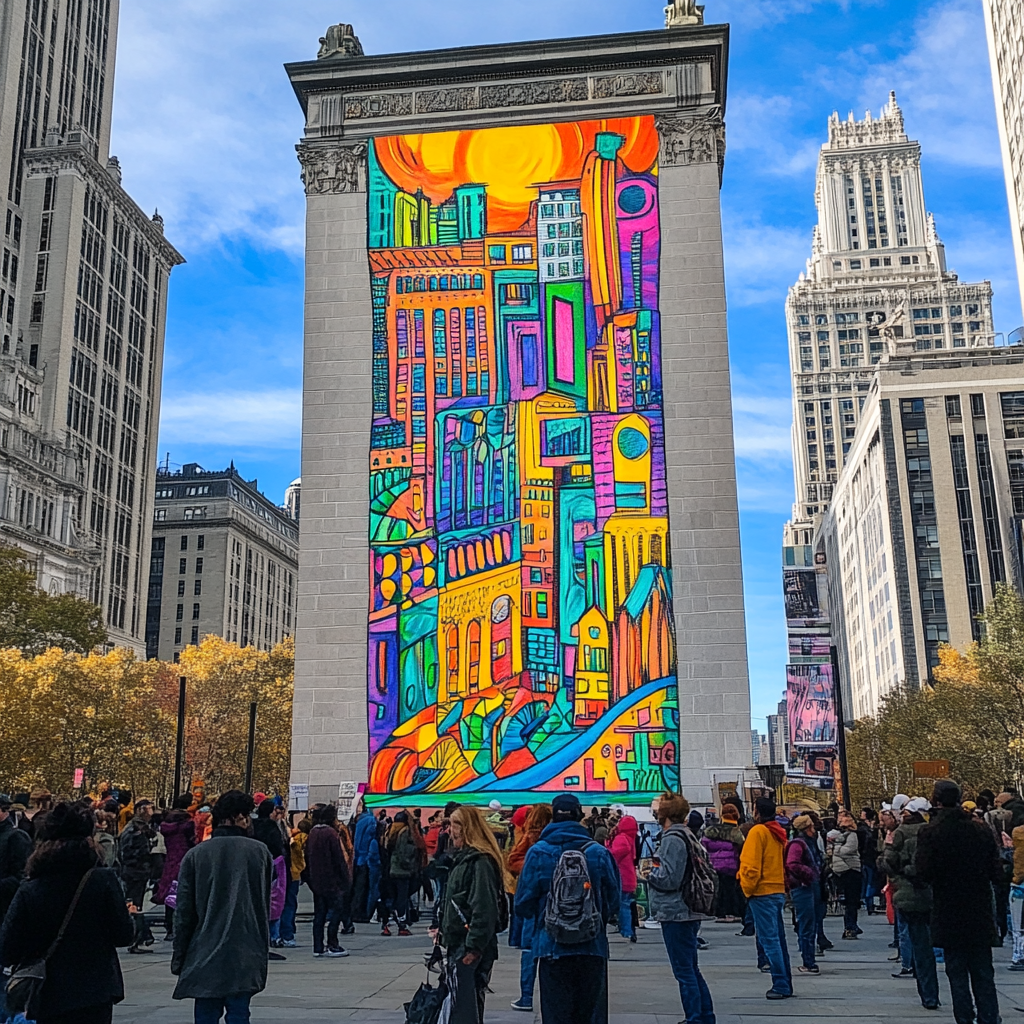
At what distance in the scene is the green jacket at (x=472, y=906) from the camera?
852cm

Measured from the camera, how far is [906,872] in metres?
12.4

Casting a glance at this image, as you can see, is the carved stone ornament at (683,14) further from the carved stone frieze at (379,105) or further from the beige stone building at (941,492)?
the beige stone building at (941,492)

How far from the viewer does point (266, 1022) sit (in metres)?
11.1

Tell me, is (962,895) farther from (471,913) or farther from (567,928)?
(471,913)

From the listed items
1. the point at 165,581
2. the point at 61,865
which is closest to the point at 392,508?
the point at 61,865

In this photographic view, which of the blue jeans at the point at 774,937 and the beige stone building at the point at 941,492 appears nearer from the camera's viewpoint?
the blue jeans at the point at 774,937

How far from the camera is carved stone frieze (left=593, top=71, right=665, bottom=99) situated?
38.3 meters

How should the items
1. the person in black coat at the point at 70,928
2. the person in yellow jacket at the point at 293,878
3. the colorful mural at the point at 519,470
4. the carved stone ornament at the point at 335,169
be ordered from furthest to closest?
the carved stone ornament at the point at 335,169 → the colorful mural at the point at 519,470 → the person in yellow jacket at the point at 293,878 → the person in black coat at the point at 70,928

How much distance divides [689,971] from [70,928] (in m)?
5.66

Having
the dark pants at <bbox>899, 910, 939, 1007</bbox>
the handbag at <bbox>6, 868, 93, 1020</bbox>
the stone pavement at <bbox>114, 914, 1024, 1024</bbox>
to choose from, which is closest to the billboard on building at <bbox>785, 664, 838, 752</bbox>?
the stone pavement at <bbox>114, 914, 1024, 1024</bbox>

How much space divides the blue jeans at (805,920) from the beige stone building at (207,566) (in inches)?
4439

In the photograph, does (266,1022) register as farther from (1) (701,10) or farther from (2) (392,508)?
(1) (701,10)

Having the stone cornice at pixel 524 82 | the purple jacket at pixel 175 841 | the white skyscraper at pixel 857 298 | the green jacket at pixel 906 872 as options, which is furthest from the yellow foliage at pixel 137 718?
the white skyscraper at pixel 857 298

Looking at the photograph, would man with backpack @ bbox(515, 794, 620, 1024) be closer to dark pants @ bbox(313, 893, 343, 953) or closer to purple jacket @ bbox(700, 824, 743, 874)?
dark pants @ bbox(313, 893, 343, 953)
